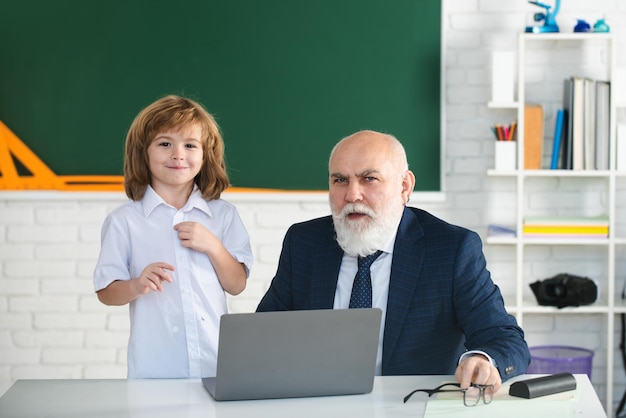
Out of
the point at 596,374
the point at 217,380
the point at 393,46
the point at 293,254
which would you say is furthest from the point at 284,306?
the point at 596,374

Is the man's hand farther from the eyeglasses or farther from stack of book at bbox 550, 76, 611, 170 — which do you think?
stack of book at bbox 550, 76, 611, 170

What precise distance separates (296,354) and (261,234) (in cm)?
222

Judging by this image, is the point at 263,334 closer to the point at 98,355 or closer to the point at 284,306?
the point at 284,306

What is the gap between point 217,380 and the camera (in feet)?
6.50

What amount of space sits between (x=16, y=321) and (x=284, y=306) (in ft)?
6.58

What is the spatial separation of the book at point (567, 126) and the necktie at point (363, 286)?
167 centimetres

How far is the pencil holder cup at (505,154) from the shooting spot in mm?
3928

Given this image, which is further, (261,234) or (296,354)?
(261,234)

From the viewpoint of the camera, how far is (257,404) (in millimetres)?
1986

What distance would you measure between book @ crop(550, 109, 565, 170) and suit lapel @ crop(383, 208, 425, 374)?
158cm

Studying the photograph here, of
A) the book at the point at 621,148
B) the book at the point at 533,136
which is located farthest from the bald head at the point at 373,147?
the book at the point at 621,148

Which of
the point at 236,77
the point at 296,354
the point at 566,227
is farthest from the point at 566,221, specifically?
the point at 296,354

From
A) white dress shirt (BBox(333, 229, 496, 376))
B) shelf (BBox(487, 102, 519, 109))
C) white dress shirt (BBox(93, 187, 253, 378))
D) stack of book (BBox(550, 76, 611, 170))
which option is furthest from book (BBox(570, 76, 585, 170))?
white dress shirt (BBox(93, 187, 253, 378))

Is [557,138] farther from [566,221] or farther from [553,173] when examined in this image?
[566,221]
